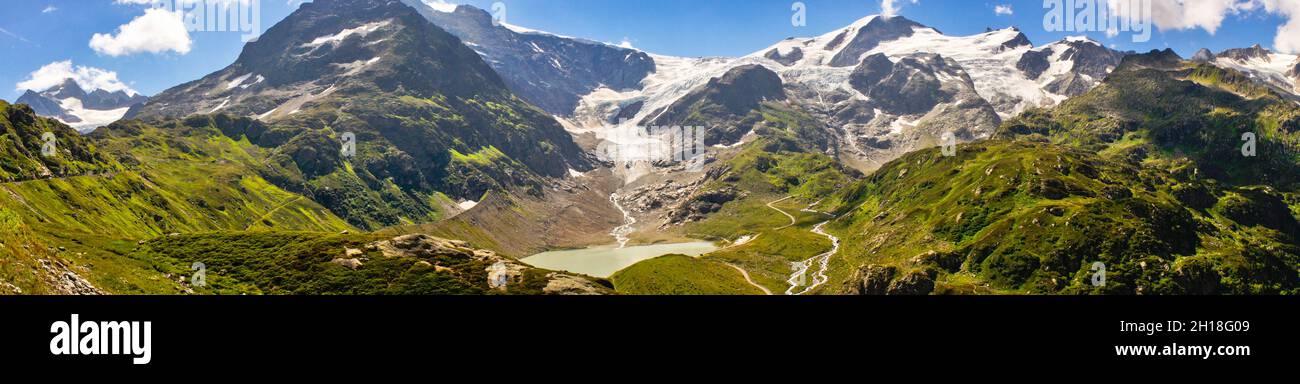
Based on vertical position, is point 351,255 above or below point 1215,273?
above
